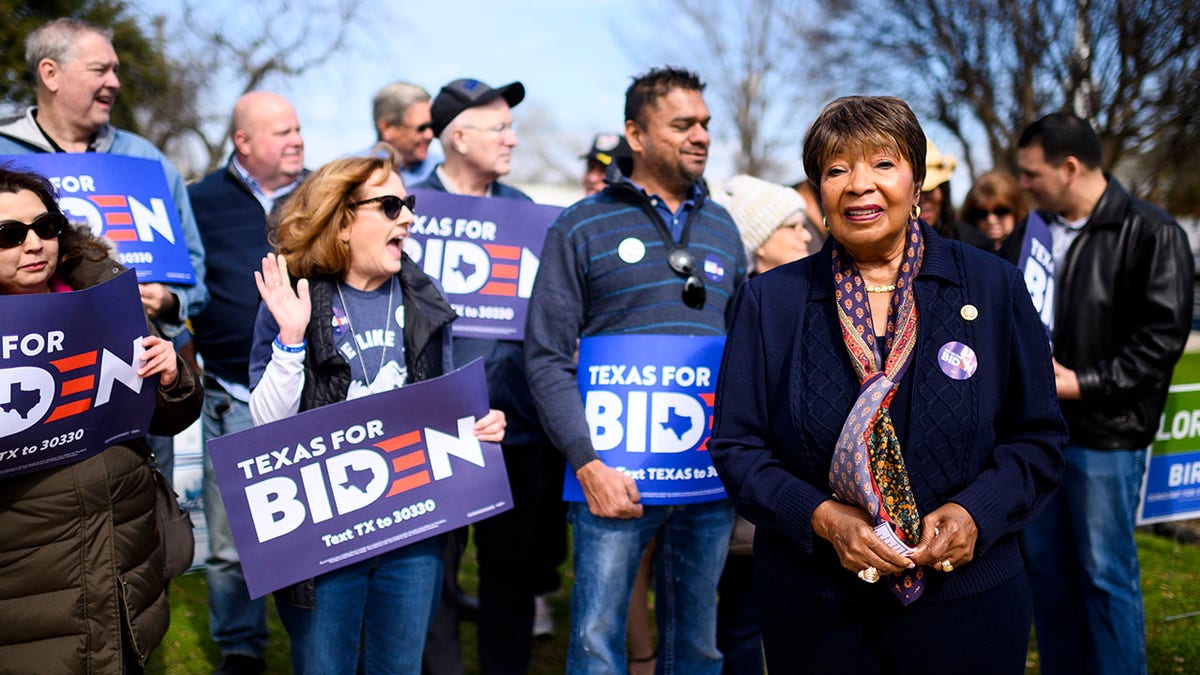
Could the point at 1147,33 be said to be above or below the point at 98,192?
above

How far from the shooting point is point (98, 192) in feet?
11.8

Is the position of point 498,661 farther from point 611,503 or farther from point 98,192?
point 98,192

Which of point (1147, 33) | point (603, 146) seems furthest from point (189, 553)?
point (1147, 33)

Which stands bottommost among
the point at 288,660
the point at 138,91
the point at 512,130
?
the point at 288,660

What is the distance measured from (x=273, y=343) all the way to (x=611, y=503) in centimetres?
121

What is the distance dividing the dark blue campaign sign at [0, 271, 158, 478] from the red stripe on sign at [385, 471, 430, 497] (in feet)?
2.58

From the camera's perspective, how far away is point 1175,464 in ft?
16.4

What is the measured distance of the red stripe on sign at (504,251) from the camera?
166 inches

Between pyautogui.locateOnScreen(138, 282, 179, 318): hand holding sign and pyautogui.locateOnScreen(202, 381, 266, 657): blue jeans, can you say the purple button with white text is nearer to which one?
pyautogui.locateOnScreen(138, 282, 179, 318): hand holding sign

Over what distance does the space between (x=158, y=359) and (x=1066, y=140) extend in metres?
3.62

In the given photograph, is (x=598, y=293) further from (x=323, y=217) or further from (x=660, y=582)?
(x=660, y=582)

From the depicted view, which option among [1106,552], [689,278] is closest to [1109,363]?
[1106,552]

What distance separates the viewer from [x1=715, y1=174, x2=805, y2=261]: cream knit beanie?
415 centimetres

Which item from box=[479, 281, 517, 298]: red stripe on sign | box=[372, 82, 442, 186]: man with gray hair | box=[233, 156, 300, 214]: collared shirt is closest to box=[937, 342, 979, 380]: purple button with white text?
box=[479, 281, 517, 298]: red stripe on sign
